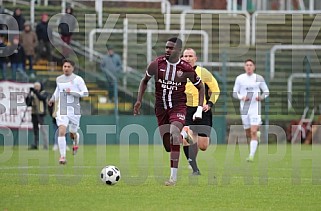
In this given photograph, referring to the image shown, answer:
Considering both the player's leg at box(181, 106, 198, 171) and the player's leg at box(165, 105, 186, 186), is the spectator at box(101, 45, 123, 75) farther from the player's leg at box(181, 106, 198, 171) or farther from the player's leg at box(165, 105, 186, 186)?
the player's leg at box(165, 105, 186, 186)

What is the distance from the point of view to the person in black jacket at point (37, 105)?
28.0 metres

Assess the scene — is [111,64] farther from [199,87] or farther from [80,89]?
[199,87]

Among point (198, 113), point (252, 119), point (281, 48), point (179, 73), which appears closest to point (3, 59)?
point (252, 119)

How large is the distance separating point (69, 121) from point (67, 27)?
1208 centimetres

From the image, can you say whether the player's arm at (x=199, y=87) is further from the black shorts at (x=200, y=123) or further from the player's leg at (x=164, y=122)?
the black shorts at (x=200, y=123)

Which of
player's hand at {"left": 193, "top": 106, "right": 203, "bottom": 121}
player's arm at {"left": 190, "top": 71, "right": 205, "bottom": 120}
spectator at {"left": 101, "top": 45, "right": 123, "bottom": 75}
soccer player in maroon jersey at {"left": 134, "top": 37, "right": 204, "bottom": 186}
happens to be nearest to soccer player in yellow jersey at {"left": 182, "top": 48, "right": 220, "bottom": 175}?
player's hand at {"left": 193, "top": 106, "right": 203, "bottom": 121}

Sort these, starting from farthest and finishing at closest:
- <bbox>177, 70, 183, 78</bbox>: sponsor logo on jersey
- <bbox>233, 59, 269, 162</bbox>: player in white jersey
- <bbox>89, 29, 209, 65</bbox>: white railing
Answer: <bbox>89, 29, 209, 65</bbox>: white railing → <bbox>233, 59, 269, 162</bbox>: player in white jersey → <bbox>177, 70, 183, 78</bbox>: sponsor logo on jersey

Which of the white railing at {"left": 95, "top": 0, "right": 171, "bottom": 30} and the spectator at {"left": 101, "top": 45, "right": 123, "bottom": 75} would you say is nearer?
the spectator at {"left": 101, "top": 45, "right": 123, "bottom": 75}

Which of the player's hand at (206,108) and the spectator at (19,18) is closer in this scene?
the player's hand at (206,108)

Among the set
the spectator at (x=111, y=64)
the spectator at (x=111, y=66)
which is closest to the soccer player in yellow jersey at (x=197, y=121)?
the spectator at (x=111, y=66)

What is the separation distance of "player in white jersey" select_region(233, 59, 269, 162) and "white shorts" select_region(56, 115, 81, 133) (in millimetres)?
4298

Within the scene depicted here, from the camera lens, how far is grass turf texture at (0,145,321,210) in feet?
40.4

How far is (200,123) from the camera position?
17828mm

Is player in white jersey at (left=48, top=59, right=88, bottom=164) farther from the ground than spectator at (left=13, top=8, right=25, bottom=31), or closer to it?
closer to it
